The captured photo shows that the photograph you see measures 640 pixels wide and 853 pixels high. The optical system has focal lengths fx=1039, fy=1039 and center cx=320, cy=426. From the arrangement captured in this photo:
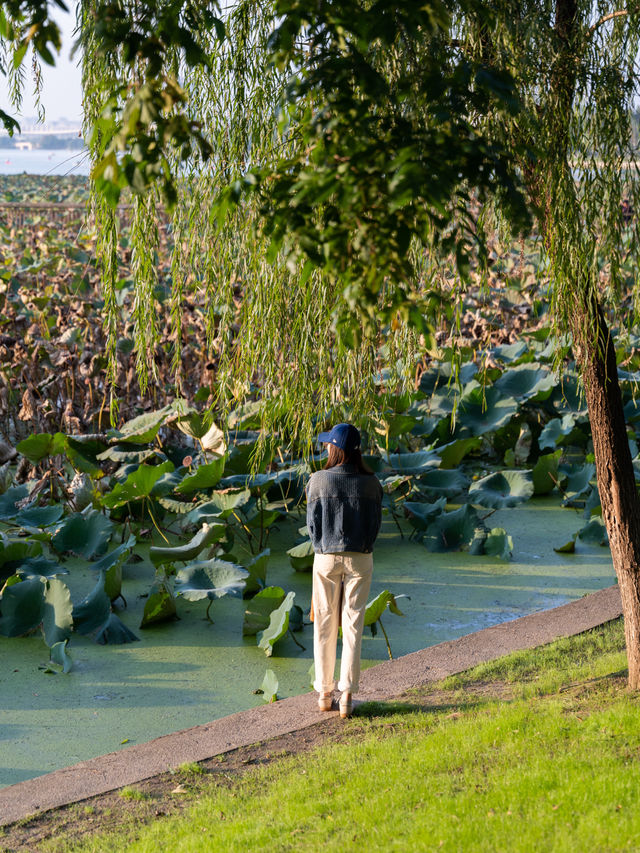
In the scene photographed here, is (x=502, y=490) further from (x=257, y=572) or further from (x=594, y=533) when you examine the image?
(x=257, y=572)

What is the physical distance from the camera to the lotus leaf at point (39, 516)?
6.63 meters

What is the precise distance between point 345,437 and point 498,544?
2.64 metres

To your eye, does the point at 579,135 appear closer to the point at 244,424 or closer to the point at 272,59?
the point at 272,59

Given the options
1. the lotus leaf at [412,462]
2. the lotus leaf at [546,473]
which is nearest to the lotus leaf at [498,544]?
the lotus leaf at [412,462]

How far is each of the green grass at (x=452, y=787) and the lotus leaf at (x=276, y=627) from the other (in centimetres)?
72

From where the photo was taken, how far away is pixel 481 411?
8.70 m

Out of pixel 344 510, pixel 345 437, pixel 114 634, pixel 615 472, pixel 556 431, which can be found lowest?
pixel 114 634

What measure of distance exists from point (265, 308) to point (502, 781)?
187cm

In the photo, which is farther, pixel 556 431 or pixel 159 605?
pixel 556 431

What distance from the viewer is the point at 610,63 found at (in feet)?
13.0

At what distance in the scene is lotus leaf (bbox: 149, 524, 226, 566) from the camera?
568 centimetres

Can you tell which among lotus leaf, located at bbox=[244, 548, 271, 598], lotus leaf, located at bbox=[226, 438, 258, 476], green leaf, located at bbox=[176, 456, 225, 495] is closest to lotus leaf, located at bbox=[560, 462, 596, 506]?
lotus leaf, located at bbox=[226, 438, 258, 476]

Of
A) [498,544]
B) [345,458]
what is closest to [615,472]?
[345,458]

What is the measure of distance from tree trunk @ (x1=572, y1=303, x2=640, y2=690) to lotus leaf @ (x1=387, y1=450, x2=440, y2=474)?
321 cm
